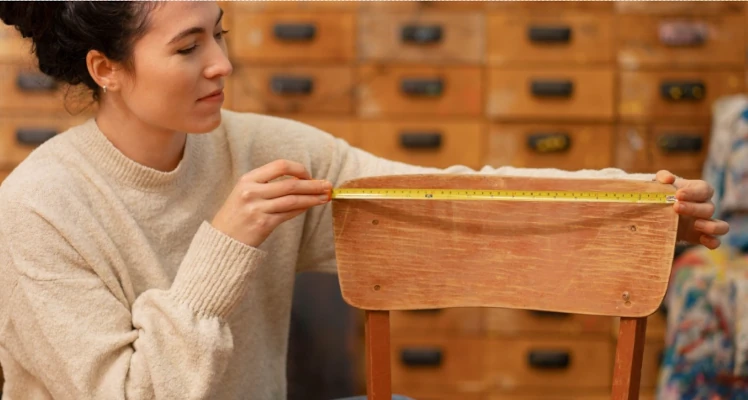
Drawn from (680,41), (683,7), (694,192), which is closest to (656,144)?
(680,41)

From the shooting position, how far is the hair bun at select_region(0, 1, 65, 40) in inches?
51.5

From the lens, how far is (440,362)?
9.29 ft

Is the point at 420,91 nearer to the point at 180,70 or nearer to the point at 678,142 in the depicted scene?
the point at 678,142

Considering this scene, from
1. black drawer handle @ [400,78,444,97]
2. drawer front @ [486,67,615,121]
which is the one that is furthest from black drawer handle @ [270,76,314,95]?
drawer front @ [486,67,615,121]

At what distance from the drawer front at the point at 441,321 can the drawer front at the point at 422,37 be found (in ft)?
2.52

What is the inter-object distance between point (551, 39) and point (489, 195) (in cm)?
162

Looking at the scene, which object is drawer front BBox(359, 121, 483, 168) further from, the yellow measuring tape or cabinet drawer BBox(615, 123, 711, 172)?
the yellow measuring tape

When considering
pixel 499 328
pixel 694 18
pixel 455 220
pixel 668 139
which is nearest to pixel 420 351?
pixel 499 328

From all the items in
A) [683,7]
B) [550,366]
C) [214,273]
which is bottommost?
[550,366]

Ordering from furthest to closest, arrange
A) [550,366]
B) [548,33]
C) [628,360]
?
[550,366] → [548,33] → [628,360]

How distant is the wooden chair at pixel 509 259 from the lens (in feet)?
3.89

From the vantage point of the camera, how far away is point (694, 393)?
7.75 feet

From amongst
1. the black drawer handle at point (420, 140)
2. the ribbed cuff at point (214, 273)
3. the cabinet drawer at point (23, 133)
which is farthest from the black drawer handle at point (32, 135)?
the ribbed cuff at point (214, 273)

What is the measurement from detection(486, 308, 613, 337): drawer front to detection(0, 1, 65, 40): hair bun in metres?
1.80
